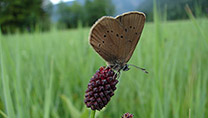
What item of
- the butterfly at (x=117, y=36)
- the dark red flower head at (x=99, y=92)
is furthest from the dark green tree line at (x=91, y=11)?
the dark red flower head at (x=99, y=92)

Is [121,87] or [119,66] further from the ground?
[119,66]

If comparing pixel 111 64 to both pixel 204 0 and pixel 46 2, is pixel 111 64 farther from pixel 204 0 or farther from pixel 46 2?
pixel 46 2

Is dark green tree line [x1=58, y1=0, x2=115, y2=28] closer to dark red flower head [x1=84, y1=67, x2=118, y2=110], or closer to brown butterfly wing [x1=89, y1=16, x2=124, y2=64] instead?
brown butterfly wing [x1=89, y1=16, x2=124, y2=64]

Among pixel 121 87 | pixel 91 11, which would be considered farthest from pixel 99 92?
pixel 91 11

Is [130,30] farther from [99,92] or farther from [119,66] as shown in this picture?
[99,92]

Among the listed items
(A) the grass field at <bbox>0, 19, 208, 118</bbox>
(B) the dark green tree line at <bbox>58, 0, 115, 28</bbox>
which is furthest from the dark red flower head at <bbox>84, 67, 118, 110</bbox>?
(B) the dark green tree line at <bbox>58, 0, 115, 28</bbox>

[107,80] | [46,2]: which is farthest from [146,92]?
[46,2]
